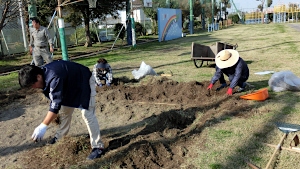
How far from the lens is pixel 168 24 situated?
21.6 m

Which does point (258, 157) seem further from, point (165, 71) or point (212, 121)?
point (165, 71)

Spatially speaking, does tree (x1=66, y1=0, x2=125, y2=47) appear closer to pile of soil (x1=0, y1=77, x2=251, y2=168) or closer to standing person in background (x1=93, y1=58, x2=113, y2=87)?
standing person in background (x1=93, y1=58, x2=113, y2=87)

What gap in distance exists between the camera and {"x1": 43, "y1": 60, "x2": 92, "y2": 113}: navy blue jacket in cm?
271

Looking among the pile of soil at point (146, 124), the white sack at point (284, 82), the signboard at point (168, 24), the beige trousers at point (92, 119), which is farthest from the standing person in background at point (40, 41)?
the signboard at point (168, 24)

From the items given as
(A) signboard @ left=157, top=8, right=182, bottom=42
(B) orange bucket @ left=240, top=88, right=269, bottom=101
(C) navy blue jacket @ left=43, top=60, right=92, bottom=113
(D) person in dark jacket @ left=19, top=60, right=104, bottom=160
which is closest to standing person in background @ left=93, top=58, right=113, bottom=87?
(D) person in dark jacket @ left=19, top=60, right=104, bottom=160

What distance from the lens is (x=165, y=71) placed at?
8516 millimetres

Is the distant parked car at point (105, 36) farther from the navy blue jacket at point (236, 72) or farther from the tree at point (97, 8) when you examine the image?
→ the navy blue jacket at point (236, 72)

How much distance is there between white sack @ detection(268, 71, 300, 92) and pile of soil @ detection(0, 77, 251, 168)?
968 mm

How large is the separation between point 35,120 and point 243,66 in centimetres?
449

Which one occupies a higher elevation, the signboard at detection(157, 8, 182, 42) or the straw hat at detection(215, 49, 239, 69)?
the signboard at detection(157, 8, 182, 42)

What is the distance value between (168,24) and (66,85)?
64.6ft

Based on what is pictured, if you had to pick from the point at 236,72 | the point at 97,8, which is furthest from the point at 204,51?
the point at 97,8

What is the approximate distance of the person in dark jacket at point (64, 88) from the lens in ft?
8.55

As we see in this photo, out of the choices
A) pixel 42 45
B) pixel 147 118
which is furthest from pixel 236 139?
pixel 42 45
